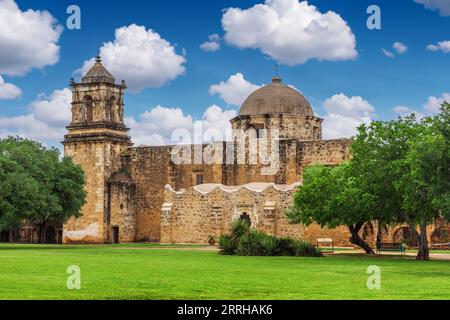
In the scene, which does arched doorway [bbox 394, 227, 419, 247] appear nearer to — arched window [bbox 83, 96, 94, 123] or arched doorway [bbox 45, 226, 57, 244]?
arched window [bbox 83, 96, 94, 123]

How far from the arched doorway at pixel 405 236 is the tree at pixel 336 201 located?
499 inches

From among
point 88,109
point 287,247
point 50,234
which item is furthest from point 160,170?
point 287,247

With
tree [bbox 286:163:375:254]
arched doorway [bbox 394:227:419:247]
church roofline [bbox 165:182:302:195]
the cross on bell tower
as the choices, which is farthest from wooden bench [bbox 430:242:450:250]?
the cross on bell tower

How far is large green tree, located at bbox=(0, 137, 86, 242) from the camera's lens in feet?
133

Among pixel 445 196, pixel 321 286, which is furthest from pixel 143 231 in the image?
pixel 321 286

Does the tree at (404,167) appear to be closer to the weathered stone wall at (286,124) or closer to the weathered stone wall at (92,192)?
the weathered stone wall at (286,124)

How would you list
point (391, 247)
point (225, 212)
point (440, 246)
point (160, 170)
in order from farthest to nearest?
point (160, 170), point (225, 212), point (440, 246), point (391, 247)

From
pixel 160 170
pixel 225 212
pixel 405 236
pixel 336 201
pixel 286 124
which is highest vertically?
pixel 286 124

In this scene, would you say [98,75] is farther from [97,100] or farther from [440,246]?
[440,246]

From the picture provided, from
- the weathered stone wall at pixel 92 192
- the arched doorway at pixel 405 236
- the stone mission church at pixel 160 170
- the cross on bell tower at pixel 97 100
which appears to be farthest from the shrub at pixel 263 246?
the cross on bell tower at pixel 97 100

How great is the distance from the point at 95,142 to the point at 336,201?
2633cm

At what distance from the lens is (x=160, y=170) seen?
5944 centimetres

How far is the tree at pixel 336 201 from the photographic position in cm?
3316
